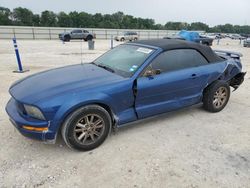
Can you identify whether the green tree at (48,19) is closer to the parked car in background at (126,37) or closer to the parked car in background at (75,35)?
the parked car in background at (75,35)

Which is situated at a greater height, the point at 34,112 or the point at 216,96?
the point at 34,112

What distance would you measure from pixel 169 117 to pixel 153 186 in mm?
1927

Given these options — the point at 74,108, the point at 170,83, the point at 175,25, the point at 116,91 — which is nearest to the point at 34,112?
the point at 74,108

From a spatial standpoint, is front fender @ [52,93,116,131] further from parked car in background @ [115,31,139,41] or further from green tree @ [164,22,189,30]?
green tree @ [164,22,189,30]

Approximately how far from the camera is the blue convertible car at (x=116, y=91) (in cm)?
274

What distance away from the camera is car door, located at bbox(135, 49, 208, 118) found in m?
3.37

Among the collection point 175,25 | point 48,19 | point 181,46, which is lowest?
point 175,25

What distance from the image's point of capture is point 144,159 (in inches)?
113

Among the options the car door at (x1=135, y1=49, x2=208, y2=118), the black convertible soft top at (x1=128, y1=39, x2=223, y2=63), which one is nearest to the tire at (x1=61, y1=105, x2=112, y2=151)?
the car door at (x1=135, y1=49, x2=208, y2=118)

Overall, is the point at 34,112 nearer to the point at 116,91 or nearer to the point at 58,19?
the point at 116,91

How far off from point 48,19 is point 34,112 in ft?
193

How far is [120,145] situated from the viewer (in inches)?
127

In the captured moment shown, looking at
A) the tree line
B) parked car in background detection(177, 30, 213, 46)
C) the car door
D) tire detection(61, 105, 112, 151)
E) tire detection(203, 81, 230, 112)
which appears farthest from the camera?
the tree line

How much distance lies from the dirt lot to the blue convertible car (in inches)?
12.1
